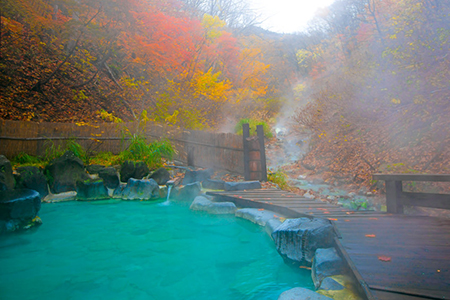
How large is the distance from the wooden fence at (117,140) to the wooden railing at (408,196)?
373 cm

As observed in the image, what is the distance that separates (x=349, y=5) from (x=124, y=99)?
15222mm

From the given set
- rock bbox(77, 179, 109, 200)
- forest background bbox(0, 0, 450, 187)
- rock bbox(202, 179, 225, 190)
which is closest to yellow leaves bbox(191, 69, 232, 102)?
forest background bbox(0, 0, 450, 187)

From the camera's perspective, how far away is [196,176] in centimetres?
687

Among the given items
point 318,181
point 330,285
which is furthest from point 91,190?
point 318,181

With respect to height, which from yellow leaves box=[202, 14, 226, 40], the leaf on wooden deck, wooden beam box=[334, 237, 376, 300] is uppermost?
yellow leaves box=[202, 14, 226, 40]

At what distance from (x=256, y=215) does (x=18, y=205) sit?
3.61 meters

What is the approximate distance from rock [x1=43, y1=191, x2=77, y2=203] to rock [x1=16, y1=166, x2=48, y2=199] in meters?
0.11

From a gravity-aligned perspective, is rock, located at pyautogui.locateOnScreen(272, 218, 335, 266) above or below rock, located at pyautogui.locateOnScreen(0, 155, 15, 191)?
below

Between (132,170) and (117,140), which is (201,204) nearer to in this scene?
(132,170)

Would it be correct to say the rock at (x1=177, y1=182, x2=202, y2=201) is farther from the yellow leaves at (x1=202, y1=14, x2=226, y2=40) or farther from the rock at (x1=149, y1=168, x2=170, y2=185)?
the yellow leaves at (x1=202, y1=14, x2=226, y2=40)

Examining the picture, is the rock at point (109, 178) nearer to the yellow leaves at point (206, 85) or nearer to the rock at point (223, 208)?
the rock at point (223, 208)

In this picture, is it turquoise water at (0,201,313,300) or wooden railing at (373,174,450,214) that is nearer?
turquoise water at (0,201,313,300)

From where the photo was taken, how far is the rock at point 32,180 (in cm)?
552

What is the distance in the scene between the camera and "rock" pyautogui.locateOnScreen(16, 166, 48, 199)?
5.52 m
